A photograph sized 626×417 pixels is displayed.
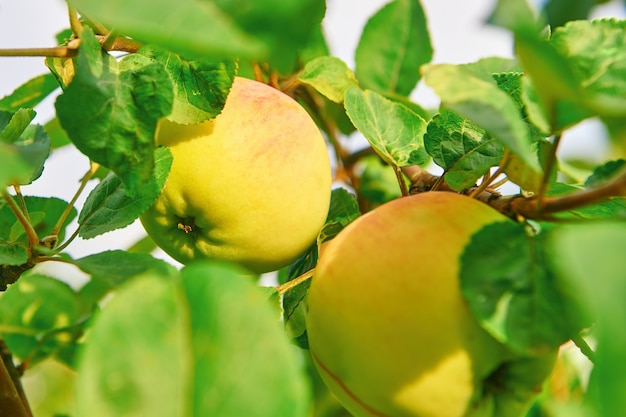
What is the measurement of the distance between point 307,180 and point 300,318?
0.66ft

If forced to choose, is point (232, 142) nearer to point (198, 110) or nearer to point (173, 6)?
point (198, 110)

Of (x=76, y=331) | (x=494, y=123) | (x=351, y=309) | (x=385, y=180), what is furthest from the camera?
(x=385, y=180)

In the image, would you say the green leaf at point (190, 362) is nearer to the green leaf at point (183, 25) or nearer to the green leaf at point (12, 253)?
the green leaf at point (183, 25)

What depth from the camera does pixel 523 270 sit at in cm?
72

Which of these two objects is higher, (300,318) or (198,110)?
(198,110)

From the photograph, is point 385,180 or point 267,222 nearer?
point 267,222

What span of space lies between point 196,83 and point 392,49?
76 centimetres

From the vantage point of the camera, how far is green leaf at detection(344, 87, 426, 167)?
3.32 ft

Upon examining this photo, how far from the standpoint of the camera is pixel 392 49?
1562 mm

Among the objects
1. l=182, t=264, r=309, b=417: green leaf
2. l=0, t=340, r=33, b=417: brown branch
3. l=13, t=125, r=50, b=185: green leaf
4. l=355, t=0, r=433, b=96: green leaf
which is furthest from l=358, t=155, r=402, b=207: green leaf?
l=182, t=264, r=309, b=417: green leaf

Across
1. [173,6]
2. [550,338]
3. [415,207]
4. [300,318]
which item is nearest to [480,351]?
[550,338]

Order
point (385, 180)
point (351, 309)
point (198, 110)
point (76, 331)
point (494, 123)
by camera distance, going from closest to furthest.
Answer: point (494, 123) → point (351, 309) → point (198, 110) → point (76, 331) → point (385, 180)

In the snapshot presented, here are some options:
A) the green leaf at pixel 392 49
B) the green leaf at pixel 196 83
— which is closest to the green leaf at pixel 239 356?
the green leaf at pixel 196 83

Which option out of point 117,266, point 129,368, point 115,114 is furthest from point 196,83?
point 129,368
